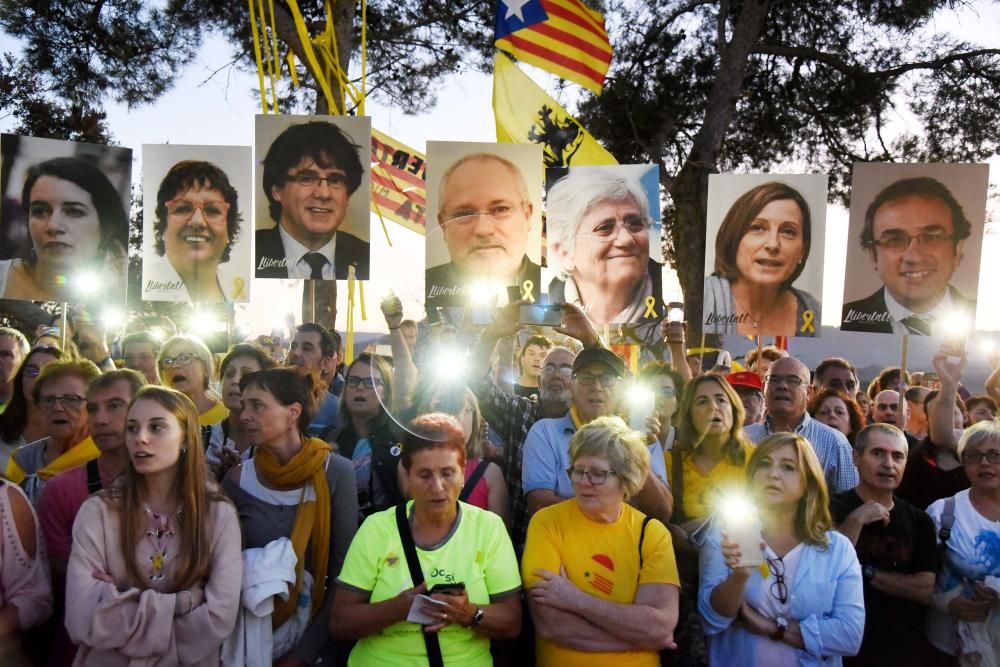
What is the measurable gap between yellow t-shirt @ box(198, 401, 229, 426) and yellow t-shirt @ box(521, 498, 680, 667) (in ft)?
6.16

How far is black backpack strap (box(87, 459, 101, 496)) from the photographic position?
3418 millimetres

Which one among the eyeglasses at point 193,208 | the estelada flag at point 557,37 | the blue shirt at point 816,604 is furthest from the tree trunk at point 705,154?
the blue shirt at point 816,604

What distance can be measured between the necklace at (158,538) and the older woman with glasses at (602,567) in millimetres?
1200

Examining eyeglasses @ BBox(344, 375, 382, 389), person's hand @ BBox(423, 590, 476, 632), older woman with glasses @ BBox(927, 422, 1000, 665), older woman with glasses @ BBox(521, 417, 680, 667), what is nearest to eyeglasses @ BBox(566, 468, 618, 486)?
older woman with glasses @ BBox(521, 417, 680, 667)

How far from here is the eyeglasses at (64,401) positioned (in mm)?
3887

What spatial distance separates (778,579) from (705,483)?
63cm

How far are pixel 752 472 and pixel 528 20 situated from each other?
518 centimetres

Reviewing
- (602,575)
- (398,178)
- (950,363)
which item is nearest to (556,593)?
(602,575)

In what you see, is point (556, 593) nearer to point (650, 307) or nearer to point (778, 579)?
point (778, 579)

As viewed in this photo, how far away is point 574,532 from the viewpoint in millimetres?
3342

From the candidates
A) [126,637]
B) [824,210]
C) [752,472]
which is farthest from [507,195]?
[126,637]

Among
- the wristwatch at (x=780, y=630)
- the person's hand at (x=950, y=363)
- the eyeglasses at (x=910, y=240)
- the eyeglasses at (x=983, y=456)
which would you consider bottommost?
the wristwatch at (x=780, y=630)

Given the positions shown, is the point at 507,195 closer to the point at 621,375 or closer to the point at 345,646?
the point at 621,375

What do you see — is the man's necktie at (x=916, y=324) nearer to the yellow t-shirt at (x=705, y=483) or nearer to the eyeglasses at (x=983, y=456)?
the eyeglasses at (x=983, y=456)
